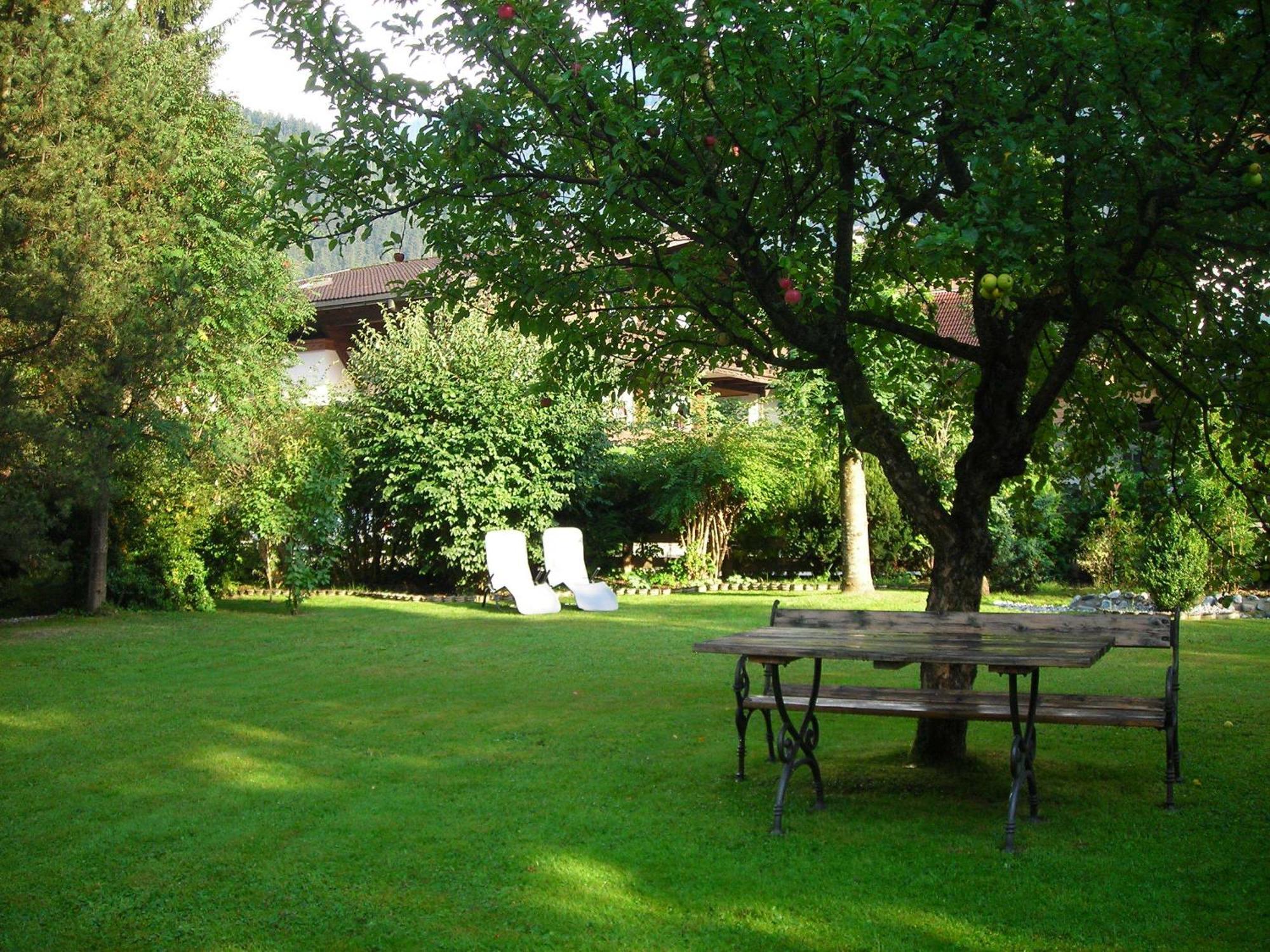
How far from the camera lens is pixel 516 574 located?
16.6 m

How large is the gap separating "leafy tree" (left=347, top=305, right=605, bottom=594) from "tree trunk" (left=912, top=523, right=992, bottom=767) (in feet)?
36.8

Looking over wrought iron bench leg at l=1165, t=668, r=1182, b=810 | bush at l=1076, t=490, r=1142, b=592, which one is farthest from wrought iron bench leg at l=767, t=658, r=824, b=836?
bush at l=1076, t=490, r=1142, b=592

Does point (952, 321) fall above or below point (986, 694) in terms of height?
above

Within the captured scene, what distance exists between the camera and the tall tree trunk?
18.2 meters

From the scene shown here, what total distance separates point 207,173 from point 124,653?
8436 millimetres

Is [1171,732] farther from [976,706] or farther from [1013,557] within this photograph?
[1013,557]

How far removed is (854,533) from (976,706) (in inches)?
498

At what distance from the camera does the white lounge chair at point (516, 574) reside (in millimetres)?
16250

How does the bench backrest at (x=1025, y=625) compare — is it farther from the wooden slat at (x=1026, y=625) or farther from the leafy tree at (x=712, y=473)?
the leafy tree at (x=712, y=473)

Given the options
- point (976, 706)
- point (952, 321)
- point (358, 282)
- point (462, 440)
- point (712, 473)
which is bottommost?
point (976, 706)

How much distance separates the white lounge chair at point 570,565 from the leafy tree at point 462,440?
95cm

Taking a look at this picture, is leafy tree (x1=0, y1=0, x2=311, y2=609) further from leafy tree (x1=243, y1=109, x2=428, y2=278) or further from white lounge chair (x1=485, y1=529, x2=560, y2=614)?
white lounge chair (x1=485, y1=529, x2=560, y2=614)

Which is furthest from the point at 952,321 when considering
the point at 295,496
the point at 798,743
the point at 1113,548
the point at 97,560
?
the point at 798,743

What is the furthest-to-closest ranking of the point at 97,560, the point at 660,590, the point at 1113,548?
the point at 660,590 < the point at 1113,548 < the point at 97,560
